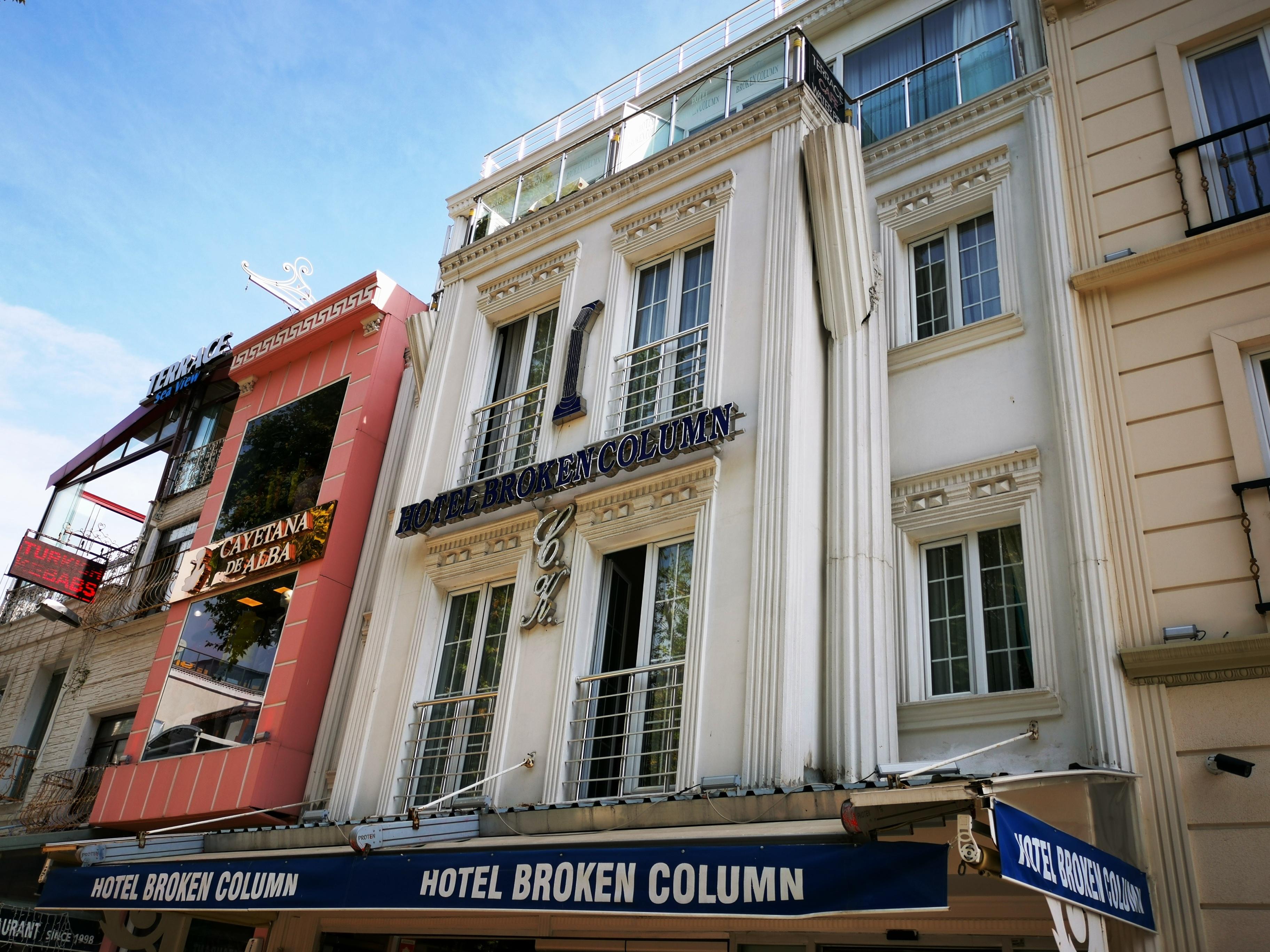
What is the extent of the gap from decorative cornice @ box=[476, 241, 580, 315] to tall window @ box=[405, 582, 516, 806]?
158 inches

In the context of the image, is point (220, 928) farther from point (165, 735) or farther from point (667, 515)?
point (667, 515)

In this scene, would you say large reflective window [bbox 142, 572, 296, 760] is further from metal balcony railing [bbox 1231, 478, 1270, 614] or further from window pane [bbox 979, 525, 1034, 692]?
metal balcony railing [bbox 1231, 478, 1270, 614]

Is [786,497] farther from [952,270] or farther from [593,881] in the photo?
[952,270]

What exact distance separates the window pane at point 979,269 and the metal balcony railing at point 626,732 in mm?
4969

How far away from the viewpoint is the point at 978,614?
9.43 m

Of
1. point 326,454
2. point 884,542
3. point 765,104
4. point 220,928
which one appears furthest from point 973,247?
point 220,928

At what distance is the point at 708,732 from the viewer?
28.7 feet

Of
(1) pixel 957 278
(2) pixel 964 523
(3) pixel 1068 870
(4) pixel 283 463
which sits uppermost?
(1) pixel 957 278

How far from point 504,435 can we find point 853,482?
15.7ft

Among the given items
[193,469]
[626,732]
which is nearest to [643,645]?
[626,732]

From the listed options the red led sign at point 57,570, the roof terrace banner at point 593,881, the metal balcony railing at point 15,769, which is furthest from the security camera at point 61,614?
the roof terrace banner at point 593,881

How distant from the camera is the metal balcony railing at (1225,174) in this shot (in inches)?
358

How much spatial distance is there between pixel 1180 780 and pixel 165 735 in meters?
13.0

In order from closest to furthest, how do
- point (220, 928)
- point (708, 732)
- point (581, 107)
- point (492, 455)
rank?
point (708, 732) → point (492, 455) → point (220, 928) → point (581, 107)
